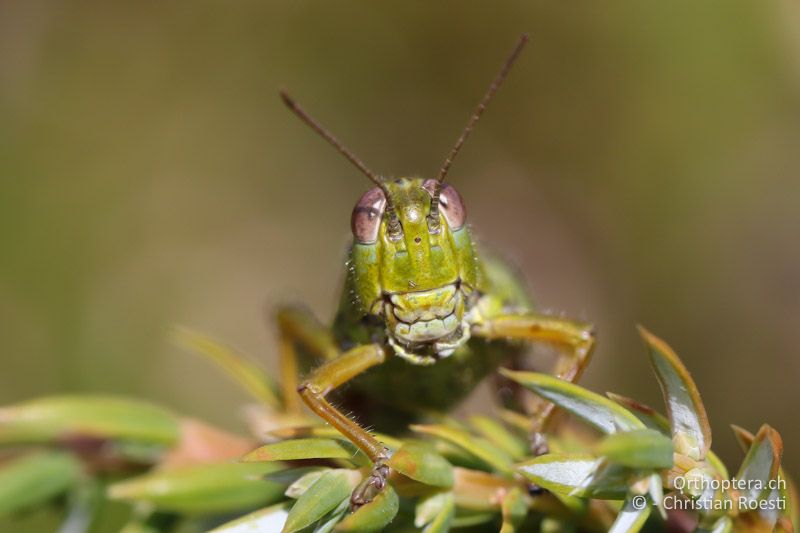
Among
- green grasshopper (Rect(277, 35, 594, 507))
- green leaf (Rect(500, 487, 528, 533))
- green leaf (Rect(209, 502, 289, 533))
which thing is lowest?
green leaf (Rect(500, 487, 528, 533))

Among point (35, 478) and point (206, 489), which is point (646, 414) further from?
point (35, 478)

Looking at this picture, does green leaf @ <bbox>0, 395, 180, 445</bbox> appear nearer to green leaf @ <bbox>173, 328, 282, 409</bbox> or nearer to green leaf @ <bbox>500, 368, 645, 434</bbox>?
green leaf @ <bbox>173, 328, 282, 409</bbox>

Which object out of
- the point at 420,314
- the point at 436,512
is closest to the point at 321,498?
the point at 436,512

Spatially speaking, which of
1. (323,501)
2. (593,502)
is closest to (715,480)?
(593,502)

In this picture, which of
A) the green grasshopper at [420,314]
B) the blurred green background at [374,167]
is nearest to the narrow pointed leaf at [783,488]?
the green grasshopper at [420,314]

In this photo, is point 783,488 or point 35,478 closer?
point 783,488

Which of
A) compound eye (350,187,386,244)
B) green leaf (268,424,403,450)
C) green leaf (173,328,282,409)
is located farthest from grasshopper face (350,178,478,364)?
green leaf (268,424,403,450)
